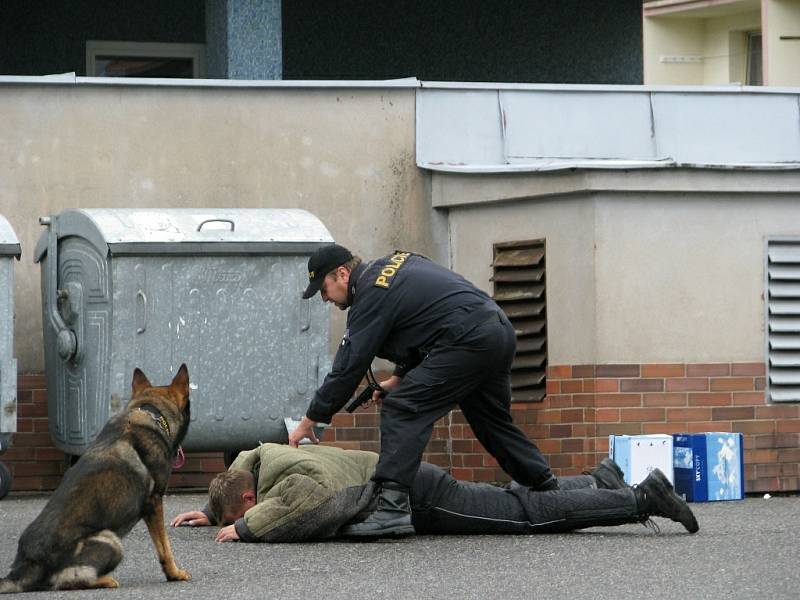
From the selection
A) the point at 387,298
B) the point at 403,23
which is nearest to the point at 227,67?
the point at 403,23

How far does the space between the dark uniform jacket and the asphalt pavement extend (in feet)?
2.56

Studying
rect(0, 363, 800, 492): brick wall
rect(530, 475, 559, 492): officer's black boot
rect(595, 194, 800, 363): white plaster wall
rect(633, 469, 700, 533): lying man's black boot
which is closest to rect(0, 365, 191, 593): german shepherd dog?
rect(530, 475, 559, 492): officer's black boot

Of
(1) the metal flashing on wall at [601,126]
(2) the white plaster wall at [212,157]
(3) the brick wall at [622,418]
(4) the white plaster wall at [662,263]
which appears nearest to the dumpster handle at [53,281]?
(2) the white plaster wall at [212,157]

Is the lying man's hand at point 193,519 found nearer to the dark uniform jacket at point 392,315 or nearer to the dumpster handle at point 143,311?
the dark uniform jacket at point 392,315

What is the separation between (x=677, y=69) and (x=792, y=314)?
2439cm

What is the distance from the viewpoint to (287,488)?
8633 mm

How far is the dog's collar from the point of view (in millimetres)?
7531

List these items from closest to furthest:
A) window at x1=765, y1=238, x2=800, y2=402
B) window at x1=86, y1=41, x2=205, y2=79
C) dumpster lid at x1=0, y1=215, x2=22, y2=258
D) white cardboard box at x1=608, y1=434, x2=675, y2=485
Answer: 1. white cardboard box at x1=608, y1=434, x2=675, y2=485
2. dumpster lid at x1=0, y1=215, x2=22, y2=258
3. window at x1=765, y1=238, x2=800, y2=402
4. window at x1=86, y1=41, x2=205, y2=79

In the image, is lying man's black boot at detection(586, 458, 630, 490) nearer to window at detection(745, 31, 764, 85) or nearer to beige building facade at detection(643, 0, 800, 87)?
beige building facade at detection(643, 0, 800, 87)

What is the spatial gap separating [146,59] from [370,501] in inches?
369

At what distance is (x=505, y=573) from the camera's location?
7.61m

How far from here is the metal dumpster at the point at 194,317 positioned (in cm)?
1141

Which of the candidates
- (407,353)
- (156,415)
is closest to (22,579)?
(156,415)

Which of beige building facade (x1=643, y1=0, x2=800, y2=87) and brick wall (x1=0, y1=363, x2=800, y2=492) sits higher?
beige building facade (x1=643, y1=0, x2=800, y2=87)
